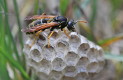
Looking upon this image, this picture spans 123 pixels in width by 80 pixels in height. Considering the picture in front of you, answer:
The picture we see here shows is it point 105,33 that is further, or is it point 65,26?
point 105,33

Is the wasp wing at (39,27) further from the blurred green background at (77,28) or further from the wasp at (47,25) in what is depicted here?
the blurred green background at (77,28)

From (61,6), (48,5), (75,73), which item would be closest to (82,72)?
(75,73)

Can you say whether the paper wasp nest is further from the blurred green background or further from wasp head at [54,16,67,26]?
the blurred green background

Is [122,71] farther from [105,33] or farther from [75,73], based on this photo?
[75,73]

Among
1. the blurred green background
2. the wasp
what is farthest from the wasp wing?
Answer: the blurred green background

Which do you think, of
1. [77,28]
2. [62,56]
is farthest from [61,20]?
[77,28]

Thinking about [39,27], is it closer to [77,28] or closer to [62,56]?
[62,56]
